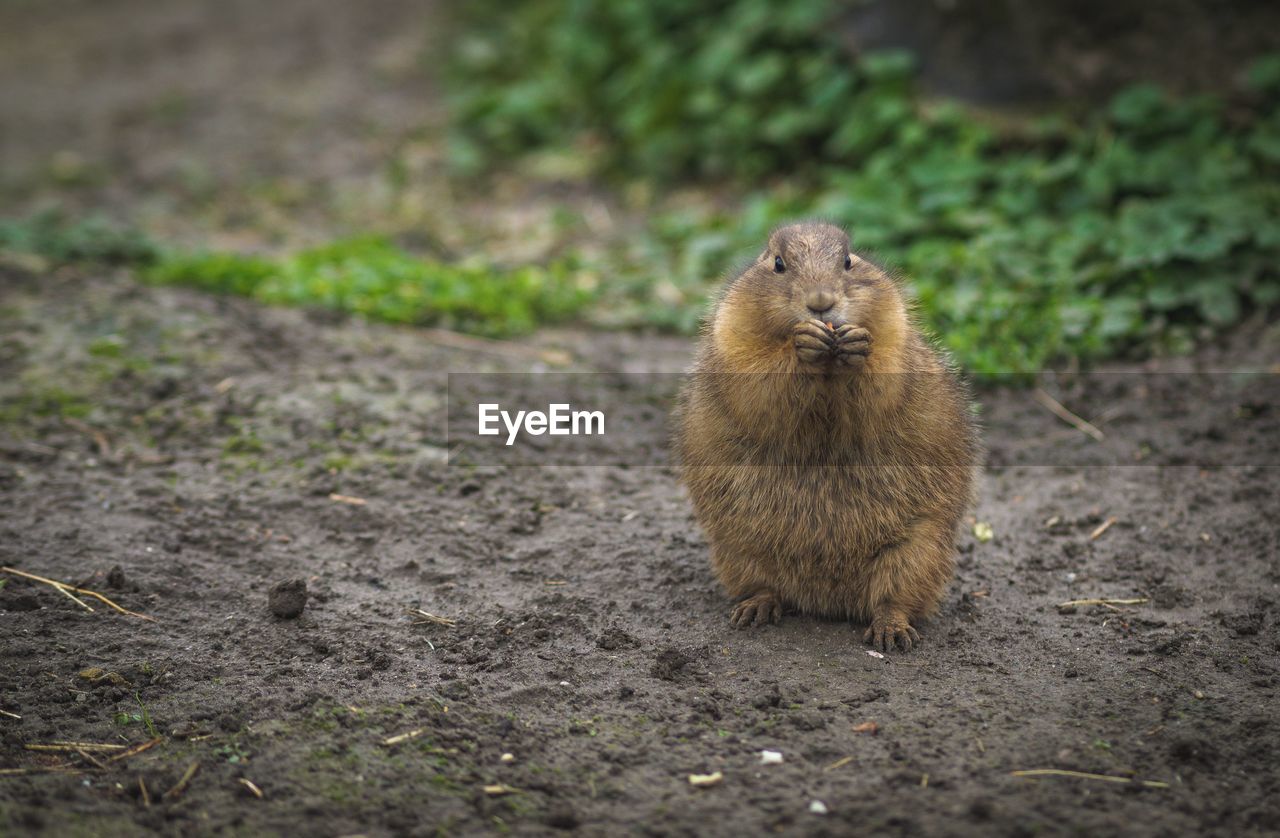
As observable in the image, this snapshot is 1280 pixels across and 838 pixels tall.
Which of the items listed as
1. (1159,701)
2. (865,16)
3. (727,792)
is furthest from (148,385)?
(865,16)

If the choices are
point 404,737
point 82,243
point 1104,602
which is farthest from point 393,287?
point 1104,602

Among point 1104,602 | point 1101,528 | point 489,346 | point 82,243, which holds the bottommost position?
point 1104,602

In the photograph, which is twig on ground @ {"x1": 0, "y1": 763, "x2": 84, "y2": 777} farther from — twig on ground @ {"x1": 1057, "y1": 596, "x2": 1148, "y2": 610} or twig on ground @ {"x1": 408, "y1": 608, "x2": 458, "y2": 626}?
twig on ground @ {"x1": 1057, "y1": 596, "x2": 1148, "y2": 610}

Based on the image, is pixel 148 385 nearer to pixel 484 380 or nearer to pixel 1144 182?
pixel 484 380

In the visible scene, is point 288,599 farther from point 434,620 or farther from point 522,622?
point 522,622

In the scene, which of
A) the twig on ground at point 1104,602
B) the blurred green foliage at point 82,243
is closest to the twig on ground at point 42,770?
the twig on ground at point 1104,602

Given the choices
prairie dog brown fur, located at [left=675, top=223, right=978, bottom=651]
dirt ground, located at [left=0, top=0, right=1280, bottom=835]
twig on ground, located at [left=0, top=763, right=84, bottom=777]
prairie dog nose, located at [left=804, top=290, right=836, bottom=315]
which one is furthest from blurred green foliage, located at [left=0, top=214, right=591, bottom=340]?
twig on ground, located at [left=0, top=763, right=84, bottom=777]

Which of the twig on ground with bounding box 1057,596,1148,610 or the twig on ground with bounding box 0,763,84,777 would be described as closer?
the twig on ground with bounding box 0,763,84,777
